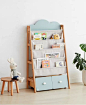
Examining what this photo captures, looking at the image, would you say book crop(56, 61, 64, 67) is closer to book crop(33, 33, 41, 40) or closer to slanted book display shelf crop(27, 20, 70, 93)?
slanted book display shelf crop(27, 20, 70, 93)

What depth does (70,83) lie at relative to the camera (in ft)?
13.9

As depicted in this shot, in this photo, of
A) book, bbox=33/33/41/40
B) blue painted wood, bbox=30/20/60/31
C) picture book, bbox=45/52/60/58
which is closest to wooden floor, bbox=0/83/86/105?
picture book, bbox=45/52/60/58

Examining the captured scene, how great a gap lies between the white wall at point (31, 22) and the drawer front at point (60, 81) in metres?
0.44

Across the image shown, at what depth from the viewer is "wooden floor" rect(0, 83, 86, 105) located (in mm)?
2984

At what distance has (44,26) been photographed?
3896 millimetres

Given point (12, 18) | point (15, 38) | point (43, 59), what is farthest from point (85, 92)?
point (12, 18)

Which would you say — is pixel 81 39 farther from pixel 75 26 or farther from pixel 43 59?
pixel 43 59

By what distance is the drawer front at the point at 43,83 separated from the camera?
11.9 ft

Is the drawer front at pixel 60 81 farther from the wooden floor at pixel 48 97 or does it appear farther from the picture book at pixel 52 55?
the picture book at pixel 52 55

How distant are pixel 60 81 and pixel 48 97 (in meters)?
0.59

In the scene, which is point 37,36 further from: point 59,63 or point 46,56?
point 59,63

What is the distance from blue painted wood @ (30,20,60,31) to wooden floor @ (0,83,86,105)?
110 centimetres

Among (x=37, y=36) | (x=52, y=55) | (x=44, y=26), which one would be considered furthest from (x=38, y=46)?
(x=44, y=26)

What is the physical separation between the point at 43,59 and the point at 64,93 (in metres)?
0.68
